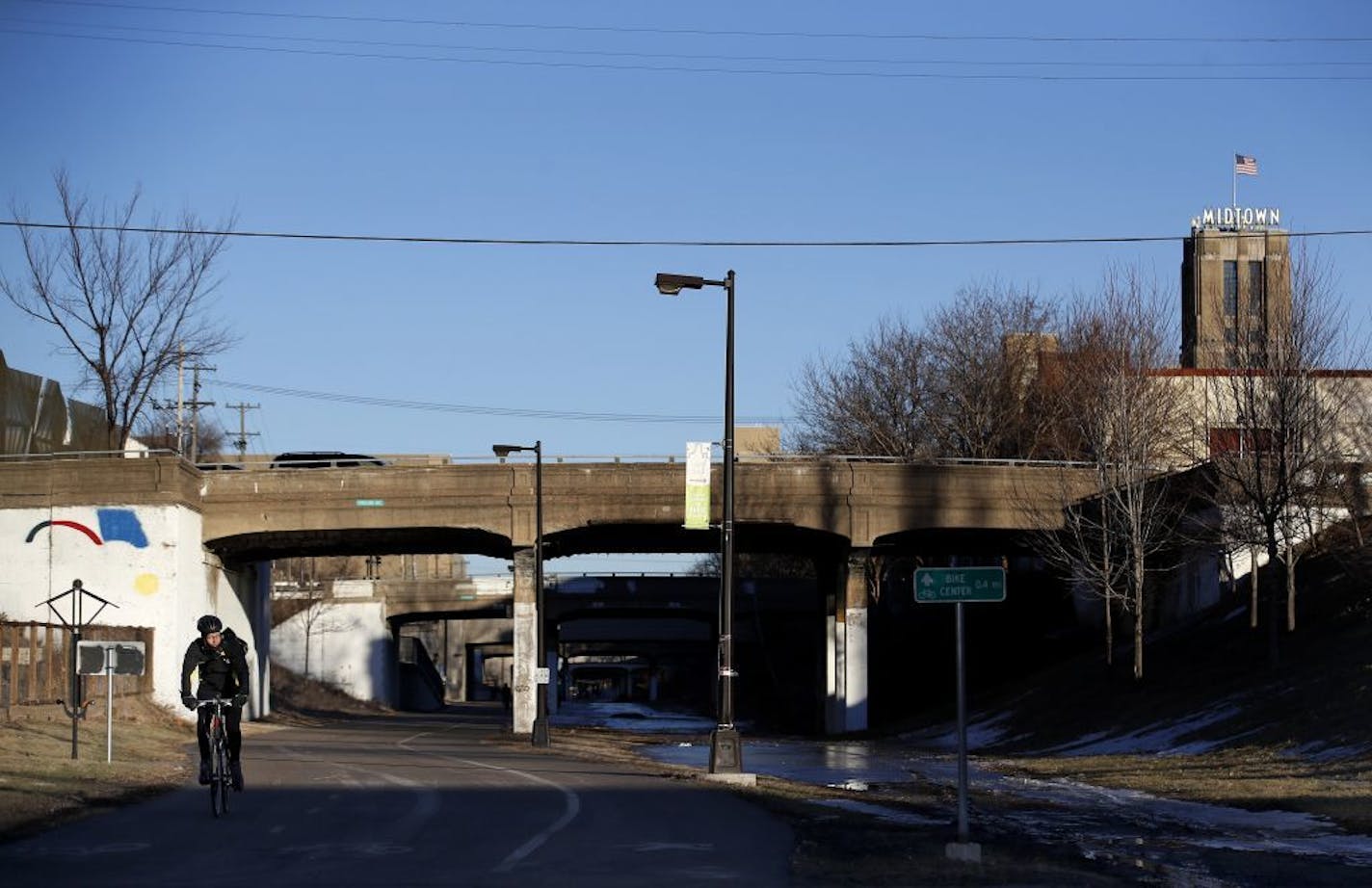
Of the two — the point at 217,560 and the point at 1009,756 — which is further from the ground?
the point at 217,560

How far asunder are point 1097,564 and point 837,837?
3354 cm

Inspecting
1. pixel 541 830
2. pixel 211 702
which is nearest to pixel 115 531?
pixel 211 702

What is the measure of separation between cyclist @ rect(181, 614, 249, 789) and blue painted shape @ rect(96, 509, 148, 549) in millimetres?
34302

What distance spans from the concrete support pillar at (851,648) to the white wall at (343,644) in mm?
33548

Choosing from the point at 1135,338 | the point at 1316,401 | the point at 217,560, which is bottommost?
the point at 217,560

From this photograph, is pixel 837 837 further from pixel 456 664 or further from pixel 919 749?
pixel 456 664

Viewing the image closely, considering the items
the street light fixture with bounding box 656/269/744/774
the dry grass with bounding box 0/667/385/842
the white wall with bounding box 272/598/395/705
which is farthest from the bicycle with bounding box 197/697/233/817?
the white wall with bounding box 272/598/395/705


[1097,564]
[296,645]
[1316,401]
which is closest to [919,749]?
[1097,564]

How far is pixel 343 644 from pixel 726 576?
6162 cm

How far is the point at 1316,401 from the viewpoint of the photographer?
3684cm

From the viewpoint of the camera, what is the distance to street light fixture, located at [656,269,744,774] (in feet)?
83.3

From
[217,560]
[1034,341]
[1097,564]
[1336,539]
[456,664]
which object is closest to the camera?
[1336,539]

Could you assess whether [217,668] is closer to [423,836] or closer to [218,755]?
[218,755]

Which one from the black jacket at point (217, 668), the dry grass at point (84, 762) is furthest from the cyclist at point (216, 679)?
the dry grass at point (84, 762)
